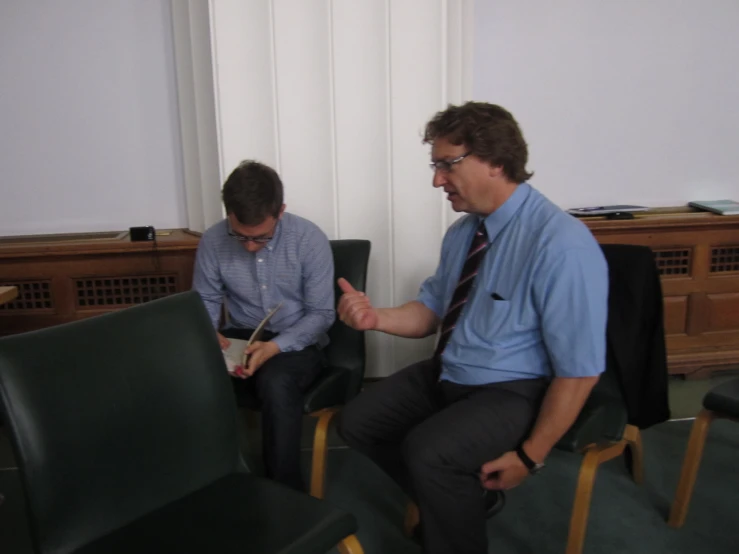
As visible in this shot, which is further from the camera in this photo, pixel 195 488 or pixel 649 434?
pixel 649 434

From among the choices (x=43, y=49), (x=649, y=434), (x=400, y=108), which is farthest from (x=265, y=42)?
(x=649, y=434)

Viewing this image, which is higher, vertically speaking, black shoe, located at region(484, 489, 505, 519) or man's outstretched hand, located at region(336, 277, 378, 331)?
man's outstretched hand, located at region(336, 277, 378, 331)

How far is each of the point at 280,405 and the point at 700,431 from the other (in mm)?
1182

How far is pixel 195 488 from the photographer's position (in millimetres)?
1389

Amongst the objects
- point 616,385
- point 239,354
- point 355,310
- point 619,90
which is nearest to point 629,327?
point 616,385

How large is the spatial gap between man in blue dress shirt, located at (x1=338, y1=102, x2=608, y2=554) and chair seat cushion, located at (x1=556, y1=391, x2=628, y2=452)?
0.13 metres

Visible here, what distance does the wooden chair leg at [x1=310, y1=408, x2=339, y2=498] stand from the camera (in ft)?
6.19

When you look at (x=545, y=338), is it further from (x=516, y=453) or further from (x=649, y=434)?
(x=649, y=434)

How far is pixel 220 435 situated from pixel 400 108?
4.90ft

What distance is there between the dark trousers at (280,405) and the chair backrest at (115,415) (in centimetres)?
40

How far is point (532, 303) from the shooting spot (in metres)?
1.53

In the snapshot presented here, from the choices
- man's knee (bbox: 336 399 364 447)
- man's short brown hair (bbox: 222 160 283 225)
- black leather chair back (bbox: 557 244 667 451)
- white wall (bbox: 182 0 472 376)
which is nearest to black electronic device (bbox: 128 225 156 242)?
white wall (bbox: 182 0 472 376)

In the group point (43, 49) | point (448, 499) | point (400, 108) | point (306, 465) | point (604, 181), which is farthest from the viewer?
point (604, 181)

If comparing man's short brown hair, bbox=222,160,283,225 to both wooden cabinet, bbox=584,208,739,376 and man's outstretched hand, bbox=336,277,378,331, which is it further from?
wooden cabinet, bbox=584,208,739,376
